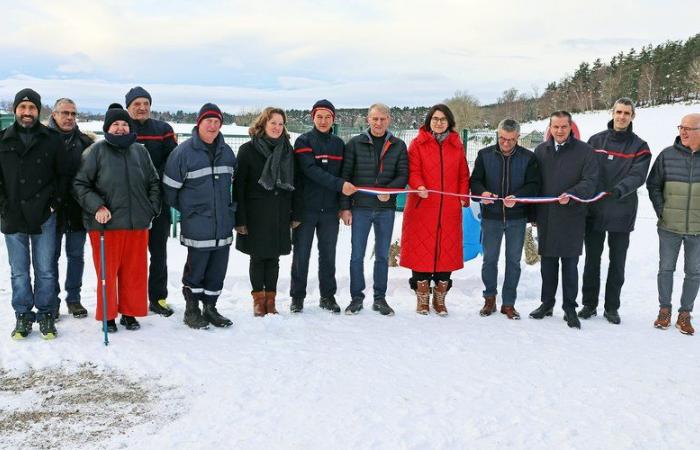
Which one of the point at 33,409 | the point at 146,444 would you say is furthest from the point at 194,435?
the point at 33,409

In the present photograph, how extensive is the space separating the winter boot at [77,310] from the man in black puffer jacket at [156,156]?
591 millimetres

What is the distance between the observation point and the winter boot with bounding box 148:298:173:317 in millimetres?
5441

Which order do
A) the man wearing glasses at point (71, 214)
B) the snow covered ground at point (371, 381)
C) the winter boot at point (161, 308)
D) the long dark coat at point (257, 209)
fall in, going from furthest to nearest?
1. the winter boot at point (161, 308)
2. the long dark coat at point (257, 209)
3. the man wearing glasses at point (71, 214)
4. the snow covered ground at point (371, 381)

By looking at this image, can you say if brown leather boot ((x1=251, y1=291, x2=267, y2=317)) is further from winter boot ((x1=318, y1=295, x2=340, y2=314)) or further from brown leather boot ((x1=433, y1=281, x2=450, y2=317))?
brown leather boot ((x1=433, y1=281, x2=450, y2=317))

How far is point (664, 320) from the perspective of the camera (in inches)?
217

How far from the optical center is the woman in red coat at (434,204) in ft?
18.3

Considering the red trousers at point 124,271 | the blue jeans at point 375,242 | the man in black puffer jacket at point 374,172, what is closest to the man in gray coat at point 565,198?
the man in black puffer jacket at point 374,172

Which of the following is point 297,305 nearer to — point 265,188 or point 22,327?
point 265,188

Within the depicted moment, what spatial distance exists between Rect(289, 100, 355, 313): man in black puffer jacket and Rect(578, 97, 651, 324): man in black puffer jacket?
2.45m

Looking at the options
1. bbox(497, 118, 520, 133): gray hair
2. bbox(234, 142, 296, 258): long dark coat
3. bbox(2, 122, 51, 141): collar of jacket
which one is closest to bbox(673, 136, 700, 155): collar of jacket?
bbox(497, 118, 520, 133): gray hair

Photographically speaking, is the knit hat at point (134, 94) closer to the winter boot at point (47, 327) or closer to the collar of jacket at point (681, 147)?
the winter boot at point (47, 327)

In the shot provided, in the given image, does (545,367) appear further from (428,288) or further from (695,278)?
(695,278)

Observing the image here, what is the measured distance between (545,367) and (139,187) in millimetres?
3553

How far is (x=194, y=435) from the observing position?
3.16m
